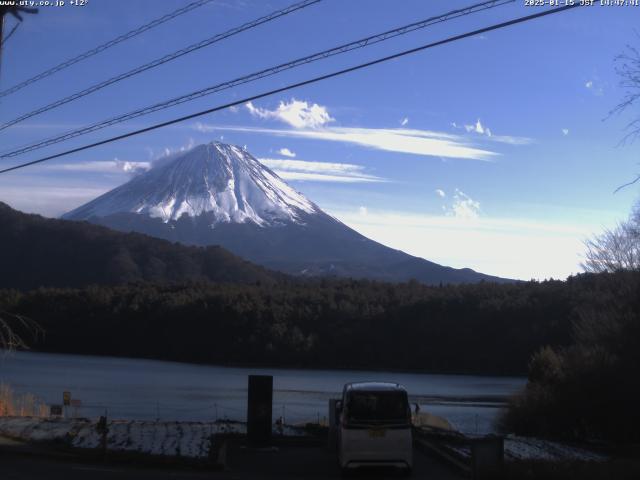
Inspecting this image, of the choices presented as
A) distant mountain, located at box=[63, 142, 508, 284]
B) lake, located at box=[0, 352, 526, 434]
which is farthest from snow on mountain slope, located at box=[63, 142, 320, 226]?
lake, located at box=[0, 352, 526, 434]

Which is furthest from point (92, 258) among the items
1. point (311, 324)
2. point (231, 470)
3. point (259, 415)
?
point (231, 470)

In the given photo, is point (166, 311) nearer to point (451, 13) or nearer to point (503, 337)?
point (503, 337)

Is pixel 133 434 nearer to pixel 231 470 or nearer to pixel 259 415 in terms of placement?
pixel 259 415

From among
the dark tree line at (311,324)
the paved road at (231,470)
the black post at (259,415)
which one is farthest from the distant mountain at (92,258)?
the paved road at (231,470)

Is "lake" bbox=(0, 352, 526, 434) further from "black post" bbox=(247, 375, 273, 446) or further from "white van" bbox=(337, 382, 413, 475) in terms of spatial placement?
"white van" bbox=(337, 382, 413, 475)

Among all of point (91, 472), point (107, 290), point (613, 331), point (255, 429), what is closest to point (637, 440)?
point (613, 331)
